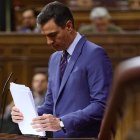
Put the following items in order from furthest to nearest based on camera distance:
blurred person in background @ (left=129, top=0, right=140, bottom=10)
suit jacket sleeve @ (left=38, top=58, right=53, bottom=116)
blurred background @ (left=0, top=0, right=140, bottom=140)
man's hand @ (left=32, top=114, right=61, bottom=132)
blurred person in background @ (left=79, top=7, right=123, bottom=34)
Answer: blurred person in background @ (left=129, top=0, right=140, bottom=10), blurred person in background @ (left=79, top=7, right=123, bottom=34), blurred background @ (left=0, top=0, right=140, bottom=140), suit jacket sleeve @ (left=38, top=58, right=53, bottom=116), man's hand @ (left=32, top=114, right=61, bottom=132)

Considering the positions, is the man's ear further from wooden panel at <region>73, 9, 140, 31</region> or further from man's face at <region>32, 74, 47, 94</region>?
wooden panel at <region>73, 9, 140, 31</region>

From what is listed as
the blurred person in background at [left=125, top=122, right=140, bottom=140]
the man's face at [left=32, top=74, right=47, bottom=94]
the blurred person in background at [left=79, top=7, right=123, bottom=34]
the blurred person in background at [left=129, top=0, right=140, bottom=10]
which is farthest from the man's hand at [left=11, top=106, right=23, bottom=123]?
the blurred person in background at [left=129, top=0, right=140, bottom=10]

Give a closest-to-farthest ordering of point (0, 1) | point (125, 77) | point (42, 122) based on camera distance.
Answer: point (125, 77)
point (42, 122)
point (0, 1)

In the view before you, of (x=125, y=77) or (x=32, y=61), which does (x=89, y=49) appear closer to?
(x=125, y=77)

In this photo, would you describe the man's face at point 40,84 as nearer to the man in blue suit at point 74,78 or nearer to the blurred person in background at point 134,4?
the blurred person in background at point 134,4

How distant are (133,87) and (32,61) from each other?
19.3 ft

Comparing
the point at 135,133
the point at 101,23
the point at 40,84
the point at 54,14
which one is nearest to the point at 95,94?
the point at 54,14

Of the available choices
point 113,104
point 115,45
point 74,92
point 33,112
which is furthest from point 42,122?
point 115,45

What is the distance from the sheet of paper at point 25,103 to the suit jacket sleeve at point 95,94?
160mm

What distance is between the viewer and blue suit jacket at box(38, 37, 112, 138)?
235 cm

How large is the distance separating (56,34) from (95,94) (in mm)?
337

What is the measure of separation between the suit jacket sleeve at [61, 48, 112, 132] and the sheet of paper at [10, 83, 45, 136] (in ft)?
0.53

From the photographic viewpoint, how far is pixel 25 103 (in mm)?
2238

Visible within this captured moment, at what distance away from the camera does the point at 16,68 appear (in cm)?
671
